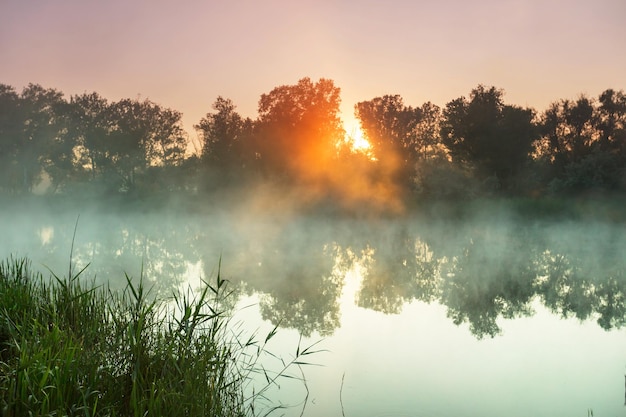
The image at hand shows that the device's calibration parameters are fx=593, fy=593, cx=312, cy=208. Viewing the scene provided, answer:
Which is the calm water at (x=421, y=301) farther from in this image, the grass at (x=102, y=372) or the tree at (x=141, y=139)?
the tree at (x=141, y=139)

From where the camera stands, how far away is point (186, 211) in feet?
129

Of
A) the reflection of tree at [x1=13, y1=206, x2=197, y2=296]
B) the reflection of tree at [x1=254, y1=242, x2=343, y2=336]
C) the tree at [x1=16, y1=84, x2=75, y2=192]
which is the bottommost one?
the reflection of tree at [x1=254, y1=242, x2=343, y2=336]

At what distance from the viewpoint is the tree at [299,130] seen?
36.4 m

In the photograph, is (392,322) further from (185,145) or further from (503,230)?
(185,145)

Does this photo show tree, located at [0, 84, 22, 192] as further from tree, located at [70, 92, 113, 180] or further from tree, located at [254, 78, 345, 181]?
tree, located at [254, 78, 345, 181]

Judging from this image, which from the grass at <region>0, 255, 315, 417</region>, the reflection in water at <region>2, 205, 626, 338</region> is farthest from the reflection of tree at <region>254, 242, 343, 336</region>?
the grass at <region>0, 255, 315, 417</region>

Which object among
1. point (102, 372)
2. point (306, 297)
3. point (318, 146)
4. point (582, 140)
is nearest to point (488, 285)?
point (306, 297)

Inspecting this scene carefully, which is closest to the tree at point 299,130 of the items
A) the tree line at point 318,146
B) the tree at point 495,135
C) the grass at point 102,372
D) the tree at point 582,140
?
the tree line at point 318,146

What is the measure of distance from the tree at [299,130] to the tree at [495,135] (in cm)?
840

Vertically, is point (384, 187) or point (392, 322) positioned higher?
point (384, 187)

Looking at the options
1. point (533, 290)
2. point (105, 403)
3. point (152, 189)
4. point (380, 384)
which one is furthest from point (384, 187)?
point (105, 403)

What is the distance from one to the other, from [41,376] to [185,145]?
44.5 metres

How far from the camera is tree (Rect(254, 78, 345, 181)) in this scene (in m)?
36.4

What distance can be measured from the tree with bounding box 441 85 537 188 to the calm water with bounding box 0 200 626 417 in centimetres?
448
